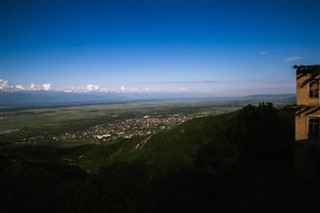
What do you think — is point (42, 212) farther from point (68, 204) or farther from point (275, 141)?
point (275, 141)

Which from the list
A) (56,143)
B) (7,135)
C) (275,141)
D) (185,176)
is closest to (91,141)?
(56,143)

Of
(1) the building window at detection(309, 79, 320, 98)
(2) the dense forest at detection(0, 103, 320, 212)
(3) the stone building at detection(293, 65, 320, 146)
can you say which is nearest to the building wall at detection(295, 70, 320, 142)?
(3) the stone building at detection(293, 65, 320, 146)

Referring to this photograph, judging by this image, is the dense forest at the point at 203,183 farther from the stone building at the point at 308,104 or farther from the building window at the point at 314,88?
the building window at the point at 314,88

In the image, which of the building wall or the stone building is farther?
the building wall

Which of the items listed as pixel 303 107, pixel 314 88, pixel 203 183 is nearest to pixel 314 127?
pixel 303 107

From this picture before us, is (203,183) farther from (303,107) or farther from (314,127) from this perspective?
(303,107)

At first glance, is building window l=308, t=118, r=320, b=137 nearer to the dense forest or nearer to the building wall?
the building wall

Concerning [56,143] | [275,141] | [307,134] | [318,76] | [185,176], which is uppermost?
[318,76]
